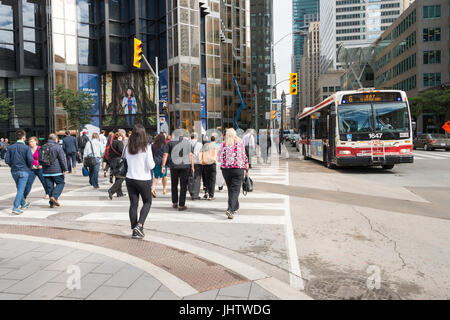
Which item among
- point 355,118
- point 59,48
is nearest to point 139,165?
point 355,118

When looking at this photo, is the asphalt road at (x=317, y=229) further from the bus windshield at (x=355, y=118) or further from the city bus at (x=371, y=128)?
the bus windshield at (x=355, y=118)

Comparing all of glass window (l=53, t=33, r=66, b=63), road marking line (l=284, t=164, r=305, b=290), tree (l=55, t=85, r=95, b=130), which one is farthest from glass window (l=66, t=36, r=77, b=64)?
road marking line (l=284, t=164, r=305, b=290)

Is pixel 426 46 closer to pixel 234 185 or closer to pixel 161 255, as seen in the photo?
pixel 234 185

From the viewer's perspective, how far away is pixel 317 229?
6.38 meters

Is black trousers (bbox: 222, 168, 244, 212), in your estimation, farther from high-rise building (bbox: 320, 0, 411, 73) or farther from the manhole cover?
high-rise building (bbox: 320, 0, 411, 73)

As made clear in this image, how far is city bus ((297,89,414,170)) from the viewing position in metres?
14.0

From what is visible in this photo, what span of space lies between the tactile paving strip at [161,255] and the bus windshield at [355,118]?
35.0 feet

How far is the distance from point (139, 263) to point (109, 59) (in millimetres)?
38374

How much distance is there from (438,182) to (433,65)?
50.7 meters

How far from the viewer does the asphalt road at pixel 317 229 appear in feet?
13.8

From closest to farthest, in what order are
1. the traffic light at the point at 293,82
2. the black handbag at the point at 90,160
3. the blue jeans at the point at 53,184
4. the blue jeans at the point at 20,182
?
1. the blue jeans at the point at 20,182
2. the blue jeans at the point at 53,184
3. the black handbag at the point at 90,160
4. the traffic light at the point at 293,82

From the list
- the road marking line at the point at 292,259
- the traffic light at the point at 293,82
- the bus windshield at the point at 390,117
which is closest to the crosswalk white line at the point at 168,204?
the road marking line at the point at 292,259

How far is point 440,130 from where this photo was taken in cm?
5206

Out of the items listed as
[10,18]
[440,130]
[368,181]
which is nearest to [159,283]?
[368,181]
